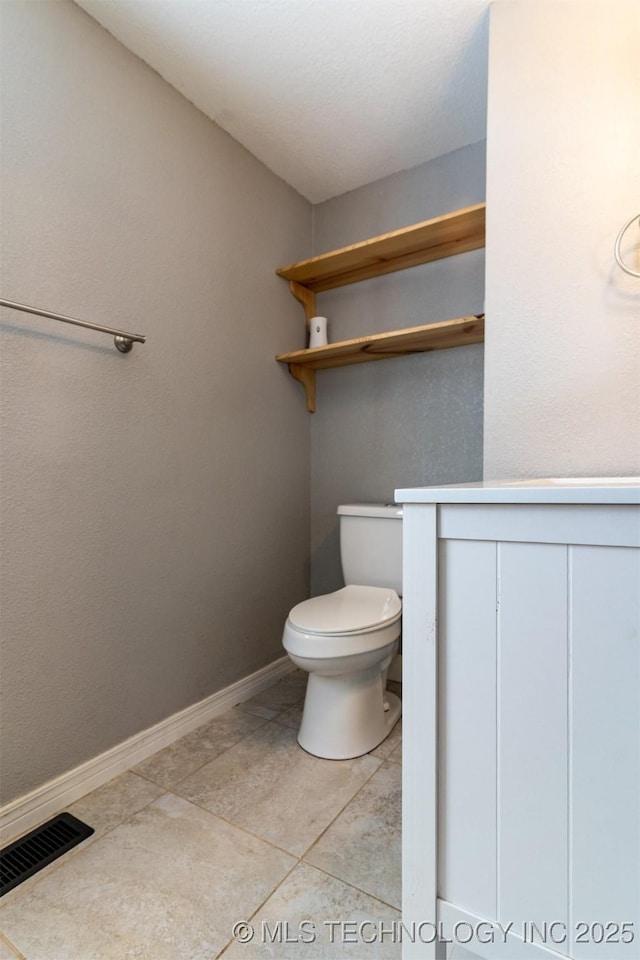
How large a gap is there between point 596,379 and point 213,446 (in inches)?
49.4

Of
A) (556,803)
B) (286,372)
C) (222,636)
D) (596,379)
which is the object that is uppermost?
(286,372)

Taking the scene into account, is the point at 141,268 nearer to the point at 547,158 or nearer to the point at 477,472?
the point at 547,158

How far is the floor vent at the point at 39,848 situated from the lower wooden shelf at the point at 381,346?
1742mm

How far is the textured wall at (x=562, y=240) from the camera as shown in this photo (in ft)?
3.64

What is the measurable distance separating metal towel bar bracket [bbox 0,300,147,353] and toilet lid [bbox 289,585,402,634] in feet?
3.33

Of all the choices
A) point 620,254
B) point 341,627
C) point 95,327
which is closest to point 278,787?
point 341,627

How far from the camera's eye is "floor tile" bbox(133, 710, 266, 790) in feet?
4.58

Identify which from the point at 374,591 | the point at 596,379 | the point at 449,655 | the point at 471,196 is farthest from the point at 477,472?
the point at 449,655

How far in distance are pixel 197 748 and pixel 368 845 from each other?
2.21 feet

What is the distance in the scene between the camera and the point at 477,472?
1.86 metres

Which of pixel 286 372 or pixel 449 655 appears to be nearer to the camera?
pixel 449 655

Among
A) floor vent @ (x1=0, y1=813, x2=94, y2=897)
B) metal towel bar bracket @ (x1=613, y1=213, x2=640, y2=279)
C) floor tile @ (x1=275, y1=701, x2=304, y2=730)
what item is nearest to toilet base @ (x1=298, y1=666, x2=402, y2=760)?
floor tile @ (x1=275, y1=701, x2=304, y2=730)

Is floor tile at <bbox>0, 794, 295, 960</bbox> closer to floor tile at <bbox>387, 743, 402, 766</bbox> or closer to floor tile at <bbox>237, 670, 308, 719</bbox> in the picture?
floor tile at <bbox>387, 743, 402, 766</bbox>

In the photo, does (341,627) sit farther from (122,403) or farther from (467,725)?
(122,403)
